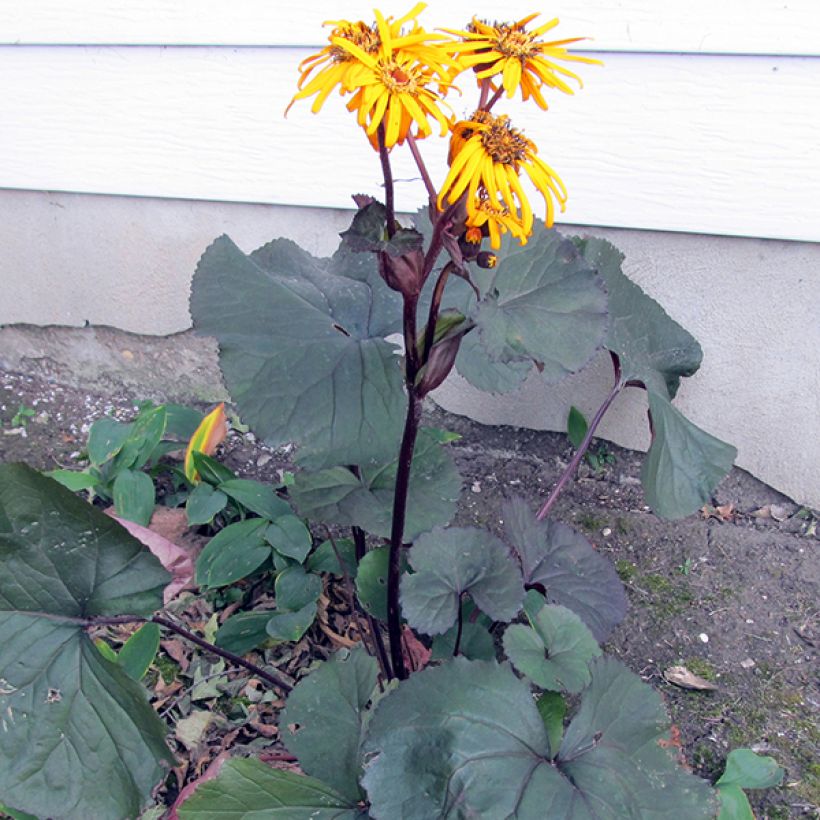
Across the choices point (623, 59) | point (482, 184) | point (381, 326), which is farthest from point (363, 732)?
point (623, 59)

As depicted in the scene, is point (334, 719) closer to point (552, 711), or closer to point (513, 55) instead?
point (552, 711)

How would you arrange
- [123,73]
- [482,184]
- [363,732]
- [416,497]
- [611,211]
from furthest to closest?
[123,73] < [611,211] < [416,497] < [363,732] < [482,184]

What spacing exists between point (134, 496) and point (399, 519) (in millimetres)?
1072

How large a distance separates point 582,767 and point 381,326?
30.5 inches

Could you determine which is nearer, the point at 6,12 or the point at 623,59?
the point at 623,59

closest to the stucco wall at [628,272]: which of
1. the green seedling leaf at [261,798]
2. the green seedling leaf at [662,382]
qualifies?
the green seedling leaf at [662,382]

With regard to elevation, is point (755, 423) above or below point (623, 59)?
below

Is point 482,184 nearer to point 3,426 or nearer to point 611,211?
point 611,211

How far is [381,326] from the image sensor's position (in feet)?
4.60

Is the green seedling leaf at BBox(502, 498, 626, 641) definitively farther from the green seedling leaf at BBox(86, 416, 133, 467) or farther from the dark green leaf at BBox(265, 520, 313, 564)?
the green seedling leaf at BBox(86, 416, 133, 467)

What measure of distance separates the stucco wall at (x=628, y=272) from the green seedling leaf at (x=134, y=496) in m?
0.69

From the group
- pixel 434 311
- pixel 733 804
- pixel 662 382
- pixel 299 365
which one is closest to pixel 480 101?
pixel 434 311

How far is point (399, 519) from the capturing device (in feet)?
4.27

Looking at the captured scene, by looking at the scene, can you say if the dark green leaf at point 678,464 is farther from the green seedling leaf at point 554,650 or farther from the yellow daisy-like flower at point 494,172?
the yellow daisy-like flower at point 494,172
